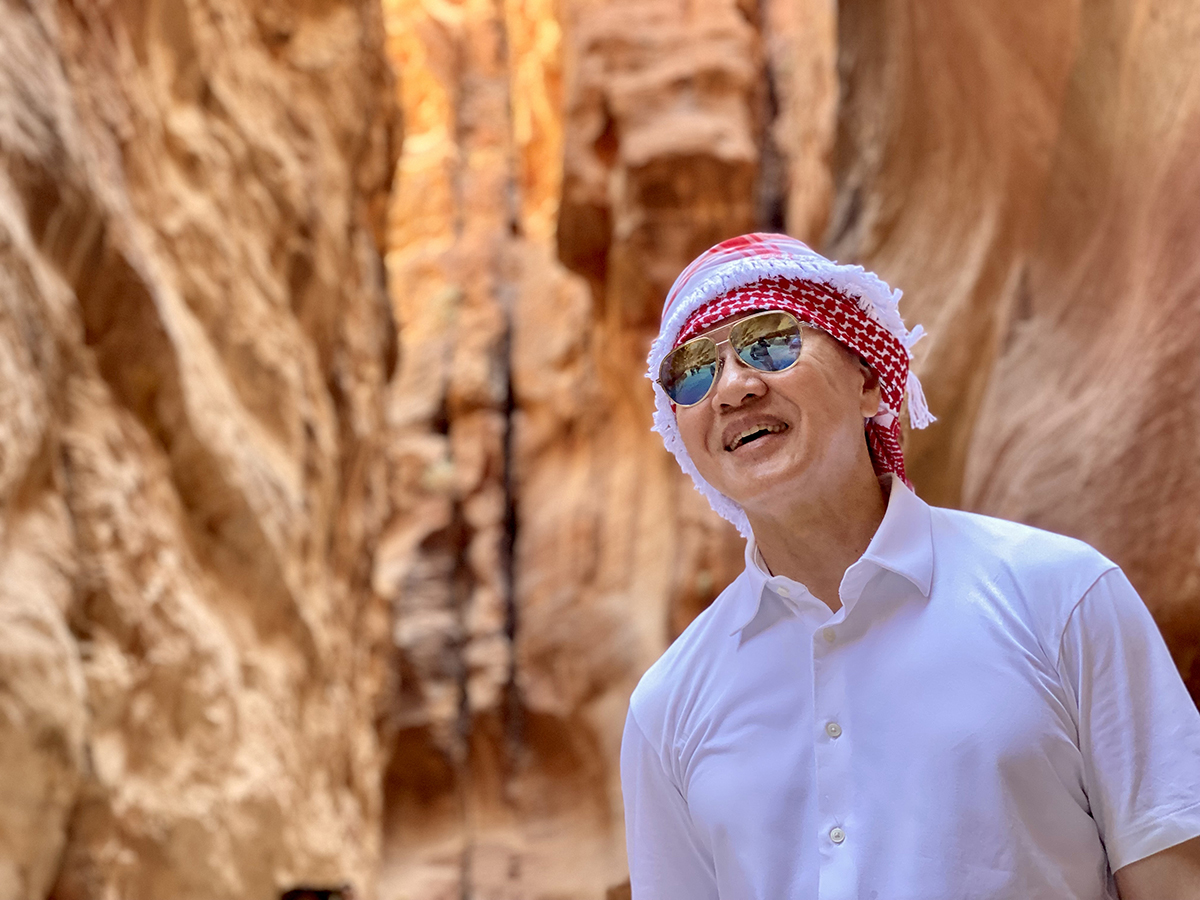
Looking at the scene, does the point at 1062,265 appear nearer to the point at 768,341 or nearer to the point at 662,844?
the point at 768,341

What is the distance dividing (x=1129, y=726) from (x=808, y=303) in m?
0.77

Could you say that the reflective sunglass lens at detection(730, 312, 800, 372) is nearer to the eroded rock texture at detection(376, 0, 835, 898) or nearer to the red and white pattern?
the red and white pattern

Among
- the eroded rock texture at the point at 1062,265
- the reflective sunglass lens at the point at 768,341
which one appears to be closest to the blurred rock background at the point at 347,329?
the eroded rock texture at the point at 1062,265

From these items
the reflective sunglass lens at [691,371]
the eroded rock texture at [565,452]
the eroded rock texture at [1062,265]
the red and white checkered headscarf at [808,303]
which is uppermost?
the eroded rock texture at [565,452]

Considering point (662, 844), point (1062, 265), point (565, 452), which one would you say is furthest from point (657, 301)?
point (662, 844)

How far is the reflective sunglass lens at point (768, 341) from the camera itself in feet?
6.03

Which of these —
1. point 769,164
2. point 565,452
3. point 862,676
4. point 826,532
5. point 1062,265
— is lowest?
point 862,676

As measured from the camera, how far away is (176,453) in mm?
4840

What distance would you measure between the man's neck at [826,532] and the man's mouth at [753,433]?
110mm

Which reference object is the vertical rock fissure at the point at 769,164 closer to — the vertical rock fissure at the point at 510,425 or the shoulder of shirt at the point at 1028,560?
the vertical rock fissure at the point at 510,425

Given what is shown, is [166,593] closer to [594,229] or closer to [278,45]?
[278,45]

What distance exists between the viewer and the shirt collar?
1725 mm

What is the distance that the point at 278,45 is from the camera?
696cm

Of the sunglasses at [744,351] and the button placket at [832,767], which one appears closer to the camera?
the button placket at [832,767]
